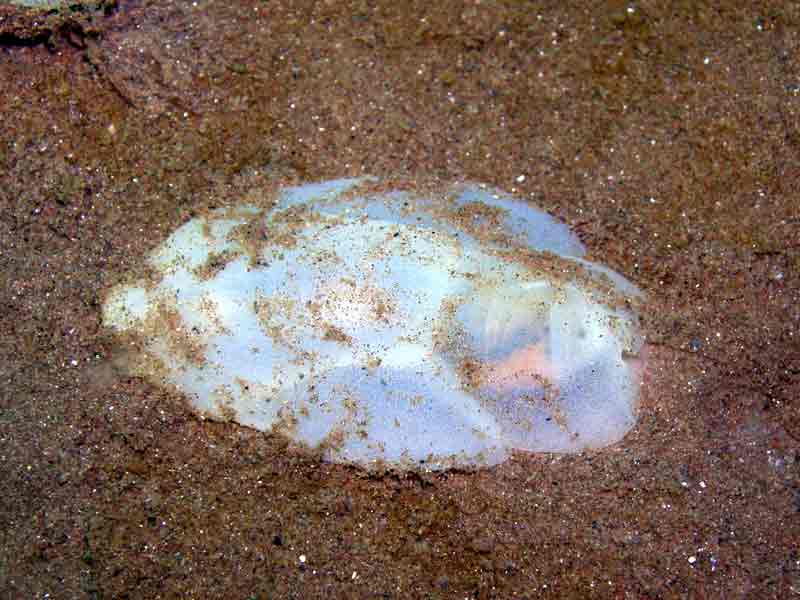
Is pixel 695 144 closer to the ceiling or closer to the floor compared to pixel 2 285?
closer to the ceiling

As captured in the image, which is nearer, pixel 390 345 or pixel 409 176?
pixel 390 345

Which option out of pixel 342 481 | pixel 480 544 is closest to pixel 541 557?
pixel 480 544

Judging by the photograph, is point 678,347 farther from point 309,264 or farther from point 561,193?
point 309,264

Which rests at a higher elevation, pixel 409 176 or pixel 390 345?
pixel 409 176
